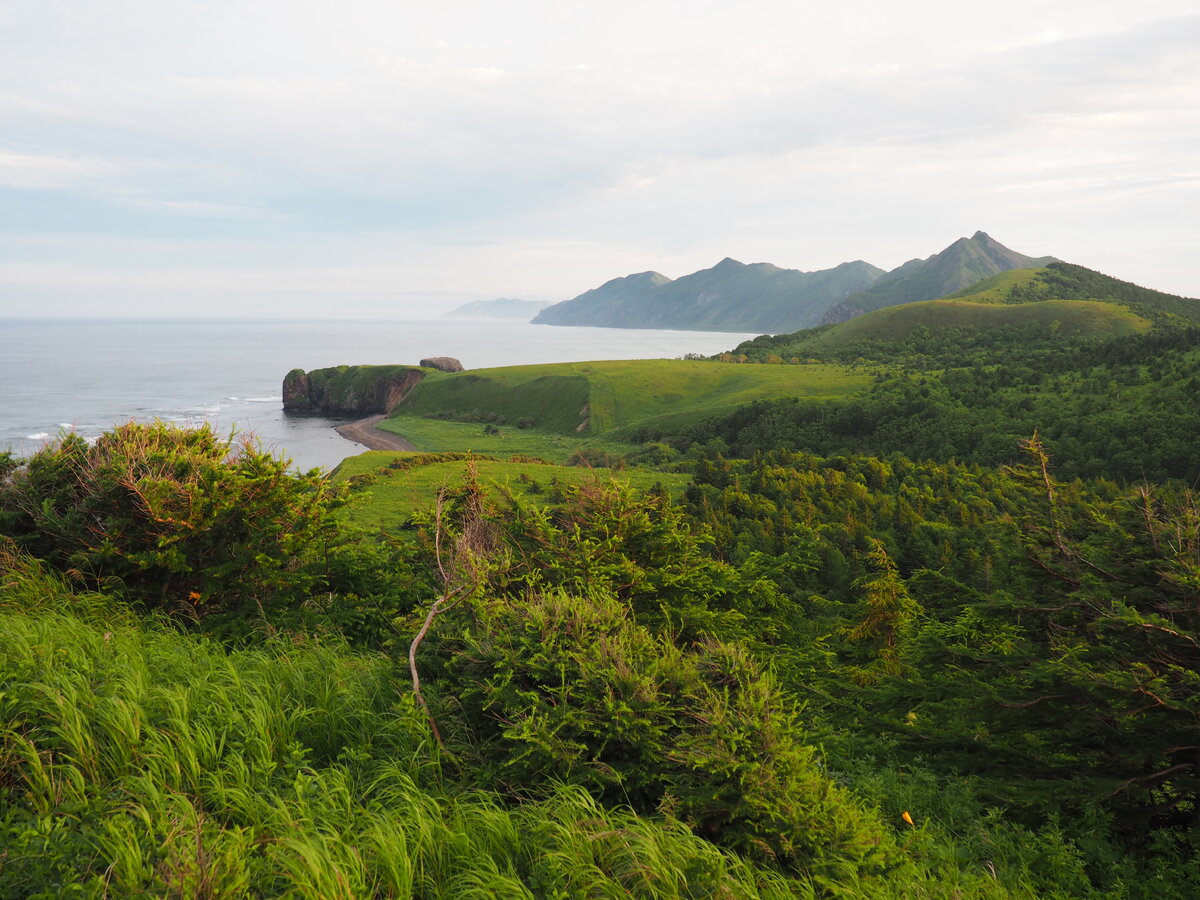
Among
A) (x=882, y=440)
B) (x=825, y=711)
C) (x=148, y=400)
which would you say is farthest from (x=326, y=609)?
(x=148, y=400)

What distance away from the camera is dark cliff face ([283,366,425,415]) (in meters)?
107

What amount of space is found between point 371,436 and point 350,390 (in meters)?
30.9

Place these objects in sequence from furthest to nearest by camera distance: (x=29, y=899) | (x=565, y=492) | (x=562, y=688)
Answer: (x=565, y=492)
(x=562, y=688)
(x=29, y=899)

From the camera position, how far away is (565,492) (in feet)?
34.1

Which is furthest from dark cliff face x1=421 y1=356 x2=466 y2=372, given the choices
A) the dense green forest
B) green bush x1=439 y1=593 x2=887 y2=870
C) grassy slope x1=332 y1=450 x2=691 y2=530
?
green bush x1=439 y1=593 x2=887 y2=870

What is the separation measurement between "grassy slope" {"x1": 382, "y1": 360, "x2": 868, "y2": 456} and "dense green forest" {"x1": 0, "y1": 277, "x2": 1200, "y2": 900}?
191 ft

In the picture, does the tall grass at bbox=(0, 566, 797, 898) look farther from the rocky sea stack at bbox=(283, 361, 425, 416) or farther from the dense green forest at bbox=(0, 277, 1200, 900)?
the rocky sea stack at bbox=(283, 361, 425, 416)

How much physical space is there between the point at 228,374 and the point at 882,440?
447ft

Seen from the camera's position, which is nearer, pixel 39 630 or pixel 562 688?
pixel 562 688

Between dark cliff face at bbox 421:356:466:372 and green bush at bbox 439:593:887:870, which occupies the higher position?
dark cliff face at bbox 421:356:466:372

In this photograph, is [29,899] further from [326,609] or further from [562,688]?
[326,609]

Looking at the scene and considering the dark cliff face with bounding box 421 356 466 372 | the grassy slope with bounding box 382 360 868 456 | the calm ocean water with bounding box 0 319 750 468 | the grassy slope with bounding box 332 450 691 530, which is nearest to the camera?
the grassy slope with bounding box 332 450 691 530

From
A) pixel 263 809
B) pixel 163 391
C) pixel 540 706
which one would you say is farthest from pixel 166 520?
pixel 163 391

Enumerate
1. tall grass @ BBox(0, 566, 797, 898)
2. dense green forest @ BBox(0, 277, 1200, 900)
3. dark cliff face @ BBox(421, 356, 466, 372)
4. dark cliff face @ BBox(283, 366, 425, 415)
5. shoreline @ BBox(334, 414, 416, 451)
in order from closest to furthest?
tall grass @ BBox(0, 566, 797, 898), dense green forest @ BBox(0, 277, 1200, 900), shoreline @ BBox(334, 414, 416, 451), dark cliff face @ BBox(283, 366, 425, 415), dark cliff face @ BBox(421, 356, 466, 372)
